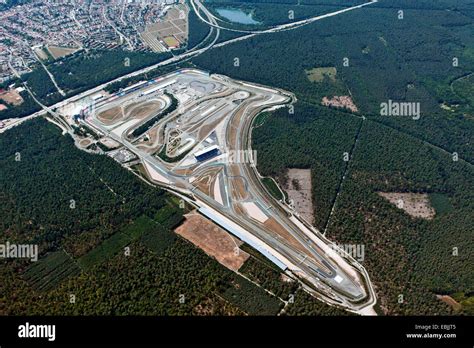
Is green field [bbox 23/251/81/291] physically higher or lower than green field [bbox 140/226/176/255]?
lower

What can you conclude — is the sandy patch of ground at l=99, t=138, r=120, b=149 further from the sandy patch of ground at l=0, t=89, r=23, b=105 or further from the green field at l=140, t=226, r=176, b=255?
the sandy patch of ground at l=0, t=89, r=23, b=105

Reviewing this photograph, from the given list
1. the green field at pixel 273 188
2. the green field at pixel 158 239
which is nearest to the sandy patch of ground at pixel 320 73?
the green field at pixel 273 188

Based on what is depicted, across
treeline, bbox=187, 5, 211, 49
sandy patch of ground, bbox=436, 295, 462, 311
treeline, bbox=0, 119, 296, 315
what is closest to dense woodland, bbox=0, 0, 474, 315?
treeline, bbox=0, 119, 296, 315

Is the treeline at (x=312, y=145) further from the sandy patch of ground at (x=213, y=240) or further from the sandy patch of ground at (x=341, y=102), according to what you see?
the sandy patch of ground at (x=213, y=240)

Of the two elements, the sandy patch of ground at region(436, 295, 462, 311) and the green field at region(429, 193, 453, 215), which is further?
the green field at region(429, 193, 453, 215)

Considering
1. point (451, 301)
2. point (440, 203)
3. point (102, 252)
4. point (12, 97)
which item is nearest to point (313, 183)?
point (440, 203)

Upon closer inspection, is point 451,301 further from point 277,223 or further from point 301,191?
point 301,191

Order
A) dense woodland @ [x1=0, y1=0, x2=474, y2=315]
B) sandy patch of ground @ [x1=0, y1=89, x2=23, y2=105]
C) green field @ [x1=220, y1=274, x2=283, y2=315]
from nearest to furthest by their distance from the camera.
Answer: green field @ [x1=220, y1=274, x2=283, y2=315] < dense woodland @ [x1=0, y1=0, x2=474, y2=315] < sandy patch of ground @ [x1=0, y1=89, x2=23, y2=105]
